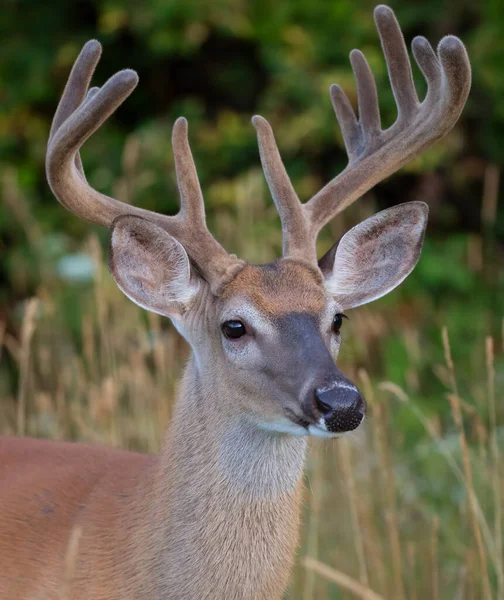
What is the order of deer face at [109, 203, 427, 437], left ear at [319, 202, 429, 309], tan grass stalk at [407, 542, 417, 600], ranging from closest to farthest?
deer face at [109, 203, 427, 437]
left ear at [319, 202, 429, 309]
tan grass stalk at [407, 542, 417, 600]

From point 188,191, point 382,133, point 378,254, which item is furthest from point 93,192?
point 382,133

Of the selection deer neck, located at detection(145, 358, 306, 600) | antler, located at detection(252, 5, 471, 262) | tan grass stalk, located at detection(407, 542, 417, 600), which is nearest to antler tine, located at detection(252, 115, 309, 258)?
antler, located at detection(252, 5, 471, 262)

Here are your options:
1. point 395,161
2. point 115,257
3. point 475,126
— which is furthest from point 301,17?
point 115,257

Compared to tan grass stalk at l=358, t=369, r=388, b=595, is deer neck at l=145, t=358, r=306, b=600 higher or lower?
higher

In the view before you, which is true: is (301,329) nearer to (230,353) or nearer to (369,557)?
(230,353)

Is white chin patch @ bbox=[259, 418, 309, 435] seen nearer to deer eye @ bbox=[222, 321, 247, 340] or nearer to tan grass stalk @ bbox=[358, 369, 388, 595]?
deer eye @ bbox=[222, 321, 247, 340]

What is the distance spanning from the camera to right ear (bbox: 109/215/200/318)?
329 centimetres

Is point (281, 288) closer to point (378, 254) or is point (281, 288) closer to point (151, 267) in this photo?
point (151, 267)

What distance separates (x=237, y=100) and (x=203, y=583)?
22.6ft

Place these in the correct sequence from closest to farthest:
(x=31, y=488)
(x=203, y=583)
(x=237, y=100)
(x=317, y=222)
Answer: (x=203, y=583) < (x=31, y=488) < (x=317, y=222) < (x=237, y=100)

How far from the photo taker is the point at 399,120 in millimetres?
3830

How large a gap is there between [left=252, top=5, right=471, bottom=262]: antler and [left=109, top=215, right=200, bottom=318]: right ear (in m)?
0.35

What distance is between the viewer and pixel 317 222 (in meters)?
3.61

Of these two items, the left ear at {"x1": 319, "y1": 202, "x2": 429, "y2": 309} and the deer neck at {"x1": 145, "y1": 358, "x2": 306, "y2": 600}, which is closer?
the deer neck at {"x1": 145, "y1": 358, "x2": 306, "y2": 600}
